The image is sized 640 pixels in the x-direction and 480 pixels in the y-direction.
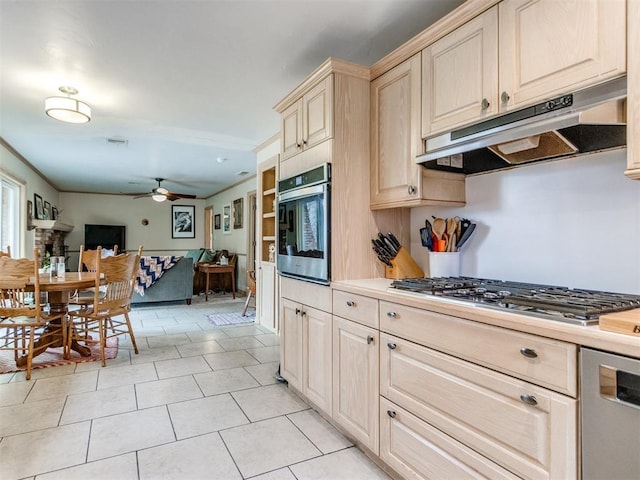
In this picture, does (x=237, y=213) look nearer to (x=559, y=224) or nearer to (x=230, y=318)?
(x=230, y=318)

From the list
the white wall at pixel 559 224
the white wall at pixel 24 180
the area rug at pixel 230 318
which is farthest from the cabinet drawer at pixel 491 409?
the white wall at pixel 24 180

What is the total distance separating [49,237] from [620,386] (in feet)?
28.1

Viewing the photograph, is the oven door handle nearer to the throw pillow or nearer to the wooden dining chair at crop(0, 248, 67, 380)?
the wooden dining chair at crop(0, 248, 67, 380)

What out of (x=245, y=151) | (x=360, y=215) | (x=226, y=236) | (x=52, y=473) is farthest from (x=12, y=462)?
(x=226, y=236)

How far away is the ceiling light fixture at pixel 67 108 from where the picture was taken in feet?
9.85

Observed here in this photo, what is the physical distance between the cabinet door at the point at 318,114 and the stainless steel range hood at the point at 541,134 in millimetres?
633

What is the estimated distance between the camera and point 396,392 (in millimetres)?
1664

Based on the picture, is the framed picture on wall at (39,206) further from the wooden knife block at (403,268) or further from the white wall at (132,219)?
the wooden knife block at (403,268)

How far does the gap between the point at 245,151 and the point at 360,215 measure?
3355 mm

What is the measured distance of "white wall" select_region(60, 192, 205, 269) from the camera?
9.16 meters

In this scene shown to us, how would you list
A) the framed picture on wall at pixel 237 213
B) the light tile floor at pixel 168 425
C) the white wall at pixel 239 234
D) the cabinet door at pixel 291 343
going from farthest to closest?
the framed picture on wall at pixel 237 213 < the white wall at pixel 239 234 < the cabinet door at pixel 291 343 < the light tile floor at pixel 168 425

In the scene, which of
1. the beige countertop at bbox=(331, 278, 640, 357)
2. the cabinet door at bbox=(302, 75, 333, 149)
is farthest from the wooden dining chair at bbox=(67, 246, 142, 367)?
the beige countertop at bbox=(331, 278, 640, 357)

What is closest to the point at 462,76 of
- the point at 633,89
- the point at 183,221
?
the point at 633,89

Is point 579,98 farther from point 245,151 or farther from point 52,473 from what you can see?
point 245,151
